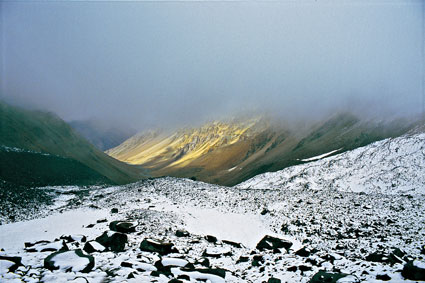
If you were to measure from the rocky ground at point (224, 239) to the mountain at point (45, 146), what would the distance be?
48.9 meters

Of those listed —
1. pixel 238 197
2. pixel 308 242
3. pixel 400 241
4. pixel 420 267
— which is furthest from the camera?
pixel 238 197

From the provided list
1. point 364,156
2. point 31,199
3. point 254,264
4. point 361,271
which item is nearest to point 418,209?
point 361,271

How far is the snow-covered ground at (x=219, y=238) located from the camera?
501 inches

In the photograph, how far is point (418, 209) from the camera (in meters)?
23.7

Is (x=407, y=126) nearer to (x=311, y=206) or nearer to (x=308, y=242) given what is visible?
(x=311, y=206)

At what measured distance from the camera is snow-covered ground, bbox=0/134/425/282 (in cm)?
1273

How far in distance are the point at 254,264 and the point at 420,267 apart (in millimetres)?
8229

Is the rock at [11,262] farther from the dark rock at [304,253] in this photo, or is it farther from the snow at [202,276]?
the dark rock at [304,253]

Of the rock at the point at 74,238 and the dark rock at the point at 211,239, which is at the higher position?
the rock at the point at 74,238

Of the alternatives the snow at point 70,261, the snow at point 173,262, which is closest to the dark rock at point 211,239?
the snow at point 173,262

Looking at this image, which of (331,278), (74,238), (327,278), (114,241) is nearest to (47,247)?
(74,238)

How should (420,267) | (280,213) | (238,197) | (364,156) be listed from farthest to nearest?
(364,156), (238,197), (280,213), (420,267)

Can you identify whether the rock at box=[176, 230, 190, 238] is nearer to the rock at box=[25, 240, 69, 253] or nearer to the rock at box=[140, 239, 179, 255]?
the rock at box=[140, 239, 179, 255]

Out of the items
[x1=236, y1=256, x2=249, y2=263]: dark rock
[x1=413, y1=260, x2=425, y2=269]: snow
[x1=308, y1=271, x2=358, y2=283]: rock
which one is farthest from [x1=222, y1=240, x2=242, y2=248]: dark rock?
[x1=413, y1=260, x2=425, y2=269]: snow
